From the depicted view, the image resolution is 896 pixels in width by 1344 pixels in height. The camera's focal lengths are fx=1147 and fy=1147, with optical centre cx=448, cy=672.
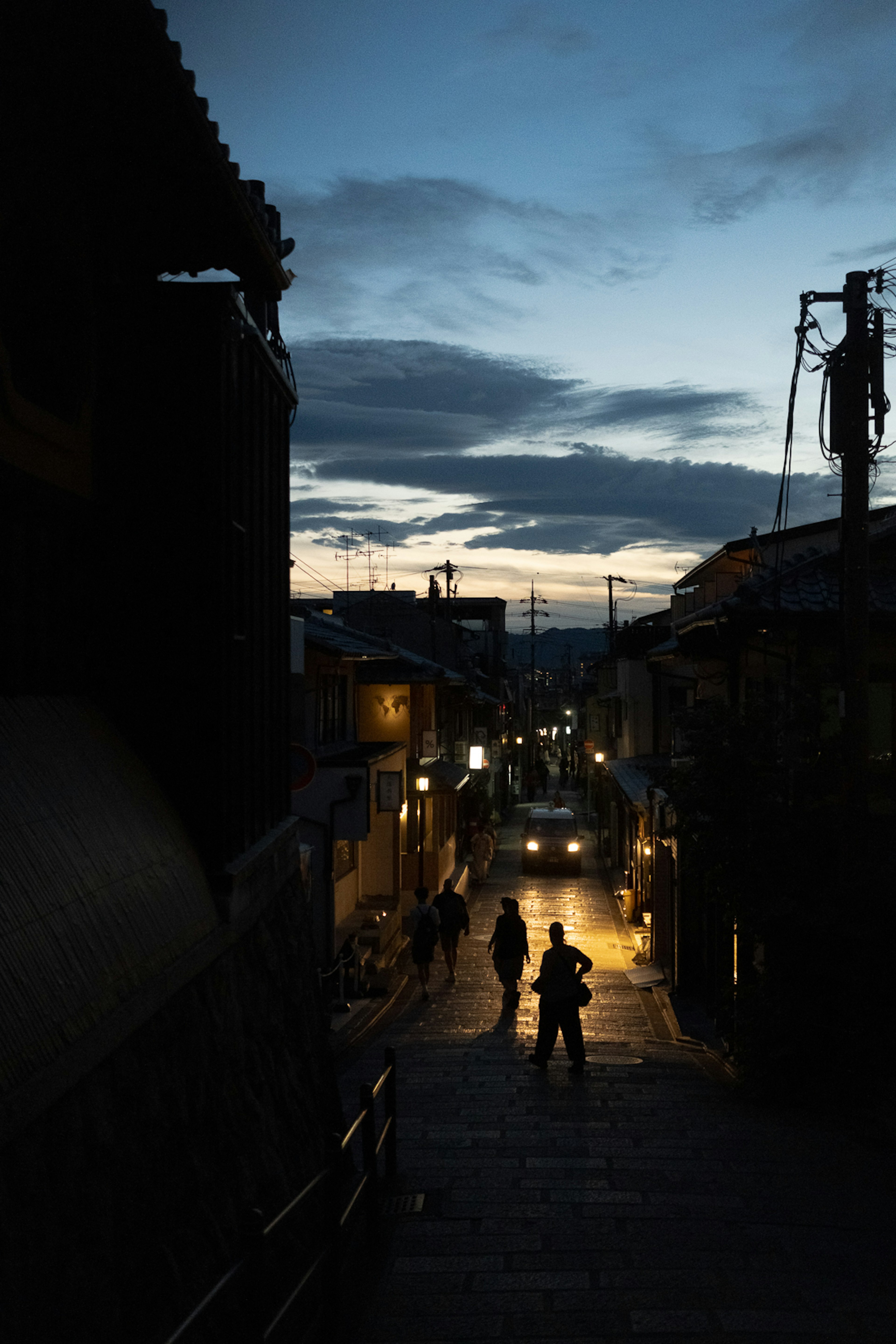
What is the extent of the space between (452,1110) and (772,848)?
175 inches

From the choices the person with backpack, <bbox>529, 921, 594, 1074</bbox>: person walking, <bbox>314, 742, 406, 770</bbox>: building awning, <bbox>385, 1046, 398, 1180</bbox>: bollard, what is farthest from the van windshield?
<bbox>385, 1046, 398, 1180</bbox>: bollard

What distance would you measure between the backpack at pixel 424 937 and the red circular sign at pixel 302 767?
6.25 meters

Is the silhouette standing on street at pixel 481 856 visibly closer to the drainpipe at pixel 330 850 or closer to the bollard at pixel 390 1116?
the drainpipe at pixel 330 850

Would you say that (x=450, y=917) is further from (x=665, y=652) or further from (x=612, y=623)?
(x=612, y=623)

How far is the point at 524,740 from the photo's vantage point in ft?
298

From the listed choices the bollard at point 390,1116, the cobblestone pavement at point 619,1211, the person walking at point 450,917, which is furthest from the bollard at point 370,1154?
the person walking at point 450,917

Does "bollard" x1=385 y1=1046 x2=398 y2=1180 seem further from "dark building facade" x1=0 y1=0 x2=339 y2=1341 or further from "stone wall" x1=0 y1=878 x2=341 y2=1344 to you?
"stone wall" x1=0 y1=878 x2=341 y2=1344

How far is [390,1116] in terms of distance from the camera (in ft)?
31.8

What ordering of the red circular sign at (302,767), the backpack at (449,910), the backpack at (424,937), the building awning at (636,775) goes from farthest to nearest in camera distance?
the building awning at (636,775) → the backpack at (449,910) → the backpack at (424,937) → the red circular sign at (302,767)

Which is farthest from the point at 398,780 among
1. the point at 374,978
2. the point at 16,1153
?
the point at 16,1153

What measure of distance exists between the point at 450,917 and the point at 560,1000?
6.80 m

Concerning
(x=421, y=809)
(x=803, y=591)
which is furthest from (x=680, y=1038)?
(x=421, y=809)

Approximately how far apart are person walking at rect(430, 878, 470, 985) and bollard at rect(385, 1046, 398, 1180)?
10098 millimetres

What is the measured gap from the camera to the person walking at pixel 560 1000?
13.8 m
